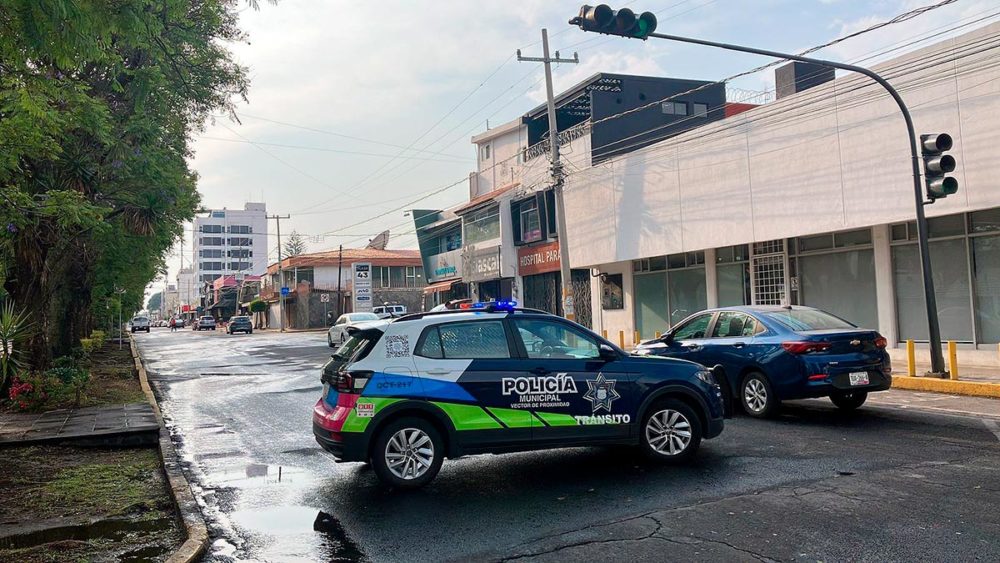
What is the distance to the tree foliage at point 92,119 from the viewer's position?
17.9 feet

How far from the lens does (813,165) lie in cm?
1752

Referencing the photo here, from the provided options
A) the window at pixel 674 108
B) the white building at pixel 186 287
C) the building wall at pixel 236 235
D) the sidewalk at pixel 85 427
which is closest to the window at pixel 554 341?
the sidewalk at pixel 85 427

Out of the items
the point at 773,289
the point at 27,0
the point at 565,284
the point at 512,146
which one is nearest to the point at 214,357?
the point at 565,284

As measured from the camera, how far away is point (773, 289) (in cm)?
2031

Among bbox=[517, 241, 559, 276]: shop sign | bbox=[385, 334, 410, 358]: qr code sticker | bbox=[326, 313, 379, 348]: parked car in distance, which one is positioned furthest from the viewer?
bbox=[326, 313, 379, 348]: parked car in distance

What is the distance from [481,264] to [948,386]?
83.1 ft

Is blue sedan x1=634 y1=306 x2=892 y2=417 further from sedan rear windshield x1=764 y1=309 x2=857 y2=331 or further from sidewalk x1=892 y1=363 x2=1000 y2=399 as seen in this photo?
sidewalk x1=892 y1=363 x2=1000 y2=399

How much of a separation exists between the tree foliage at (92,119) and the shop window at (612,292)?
15091 mm

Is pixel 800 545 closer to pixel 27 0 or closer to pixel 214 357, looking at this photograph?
pixel 27 0

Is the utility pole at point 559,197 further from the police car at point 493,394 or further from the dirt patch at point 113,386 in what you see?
the police car at point 493,394

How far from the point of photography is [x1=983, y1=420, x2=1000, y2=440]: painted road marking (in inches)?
348

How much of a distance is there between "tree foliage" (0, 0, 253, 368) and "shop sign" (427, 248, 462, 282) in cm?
2162

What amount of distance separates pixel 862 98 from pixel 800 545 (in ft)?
46.6

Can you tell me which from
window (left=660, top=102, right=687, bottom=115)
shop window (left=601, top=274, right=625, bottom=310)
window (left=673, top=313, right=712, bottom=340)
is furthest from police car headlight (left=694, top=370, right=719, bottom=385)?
window (left=660, top=102, right=687, bottom=115)
